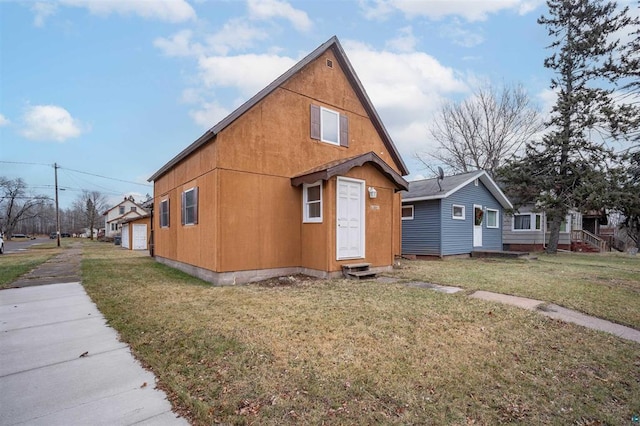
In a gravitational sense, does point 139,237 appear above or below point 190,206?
below

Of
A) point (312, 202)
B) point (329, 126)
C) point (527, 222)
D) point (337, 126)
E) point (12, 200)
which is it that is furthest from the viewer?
point (12, 200)

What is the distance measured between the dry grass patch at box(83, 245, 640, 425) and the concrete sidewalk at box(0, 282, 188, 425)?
20 centimetres

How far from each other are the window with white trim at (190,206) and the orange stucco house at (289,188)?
0.03 metres

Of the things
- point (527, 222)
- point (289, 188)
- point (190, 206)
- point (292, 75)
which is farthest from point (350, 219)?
point (527, 222)

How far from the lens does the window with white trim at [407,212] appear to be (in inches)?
600

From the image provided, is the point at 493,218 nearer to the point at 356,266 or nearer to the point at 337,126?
the point at 337,126

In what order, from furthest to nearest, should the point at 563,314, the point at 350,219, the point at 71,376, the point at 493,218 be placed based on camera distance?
1. the point at 493,218
2. the point at 350,219
3. the point at 563,314
4. the point at 71,376

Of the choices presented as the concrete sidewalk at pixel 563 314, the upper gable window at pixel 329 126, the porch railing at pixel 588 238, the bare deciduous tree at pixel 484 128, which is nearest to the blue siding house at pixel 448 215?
the upper gable window at pixel 329 126

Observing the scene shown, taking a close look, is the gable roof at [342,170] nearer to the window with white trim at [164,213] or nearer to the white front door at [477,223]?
the window with white trim at [164,213]

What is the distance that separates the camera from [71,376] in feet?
10.3

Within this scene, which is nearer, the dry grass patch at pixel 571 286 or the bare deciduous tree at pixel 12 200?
the dry grass patch at pixel 571 286

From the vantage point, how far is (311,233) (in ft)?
28.3

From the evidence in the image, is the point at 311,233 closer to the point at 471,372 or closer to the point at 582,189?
the point at 471,372

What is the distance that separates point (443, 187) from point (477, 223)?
10.7 feet
